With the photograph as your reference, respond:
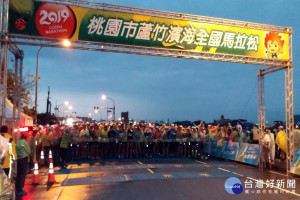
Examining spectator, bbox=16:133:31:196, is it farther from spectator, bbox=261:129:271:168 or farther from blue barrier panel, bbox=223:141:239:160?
blue barrier panel, bbox=223:141:239:160

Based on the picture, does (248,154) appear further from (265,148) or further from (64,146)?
(64,146)

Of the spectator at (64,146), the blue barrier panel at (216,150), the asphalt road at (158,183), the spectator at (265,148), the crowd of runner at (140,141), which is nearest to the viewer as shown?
the asphalt road at (158,183)

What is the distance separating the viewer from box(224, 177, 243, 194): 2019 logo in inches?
382

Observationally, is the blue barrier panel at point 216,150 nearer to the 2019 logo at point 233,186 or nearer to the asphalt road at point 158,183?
the asphalt road at point 158,183

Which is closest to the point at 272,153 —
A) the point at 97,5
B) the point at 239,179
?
the point at 239,179

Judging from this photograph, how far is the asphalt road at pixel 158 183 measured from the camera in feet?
29.5

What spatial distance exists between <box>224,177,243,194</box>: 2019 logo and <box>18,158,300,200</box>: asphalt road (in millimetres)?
138

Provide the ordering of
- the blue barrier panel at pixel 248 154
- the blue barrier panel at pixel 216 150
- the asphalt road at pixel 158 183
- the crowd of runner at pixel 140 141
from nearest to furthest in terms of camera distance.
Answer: the asphalt road at pixel 158 183 → the blue barrier panel at pixel 248 154 → the crowd of runner at pixel 140 141 → the blue barrier panel at pixel 216 150

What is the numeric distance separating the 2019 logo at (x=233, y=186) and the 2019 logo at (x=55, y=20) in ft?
25.1

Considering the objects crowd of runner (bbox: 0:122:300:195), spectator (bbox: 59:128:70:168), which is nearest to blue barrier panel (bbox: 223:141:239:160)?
crowd of runner (bbox: 0:122:300:195)

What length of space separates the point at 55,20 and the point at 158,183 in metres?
6.83

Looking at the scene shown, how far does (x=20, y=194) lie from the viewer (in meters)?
8.89

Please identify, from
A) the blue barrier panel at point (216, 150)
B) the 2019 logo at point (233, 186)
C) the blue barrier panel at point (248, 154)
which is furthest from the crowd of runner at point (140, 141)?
the 2019 logo at point (233, 186)

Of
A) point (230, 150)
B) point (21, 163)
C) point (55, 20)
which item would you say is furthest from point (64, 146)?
point (230, 150)
